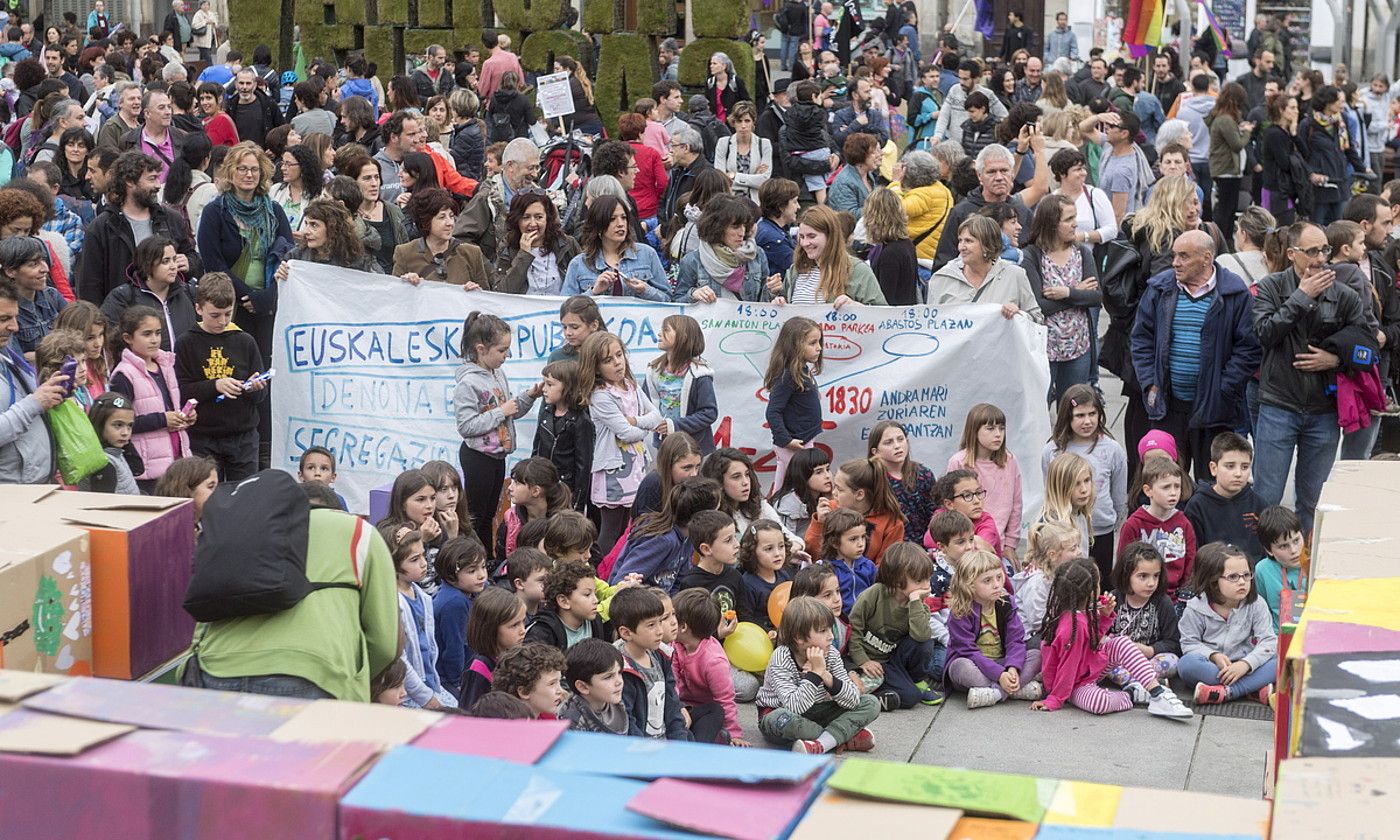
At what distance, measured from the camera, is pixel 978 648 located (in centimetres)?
737

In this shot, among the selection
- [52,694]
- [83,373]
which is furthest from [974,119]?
[52,694]

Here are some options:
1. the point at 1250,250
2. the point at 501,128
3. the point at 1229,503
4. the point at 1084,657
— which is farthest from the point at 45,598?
the point at 501,128

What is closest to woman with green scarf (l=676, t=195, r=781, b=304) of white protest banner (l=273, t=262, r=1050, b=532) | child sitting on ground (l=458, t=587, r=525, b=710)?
white protest banner (l=273, t=262, r=1050, b=532)

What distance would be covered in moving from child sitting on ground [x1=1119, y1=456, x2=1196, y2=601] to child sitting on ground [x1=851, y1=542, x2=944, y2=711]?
1073mm

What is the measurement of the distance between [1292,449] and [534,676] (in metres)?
4.50

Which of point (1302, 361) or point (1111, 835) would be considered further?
point (1302, 361)

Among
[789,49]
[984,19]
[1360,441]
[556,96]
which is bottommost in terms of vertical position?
[1360,441]

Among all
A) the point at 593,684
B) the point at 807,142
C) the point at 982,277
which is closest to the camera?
the point at 593,684

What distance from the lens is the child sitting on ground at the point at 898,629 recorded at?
23.7ft

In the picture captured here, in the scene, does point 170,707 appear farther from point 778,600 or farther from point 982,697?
point 982,697

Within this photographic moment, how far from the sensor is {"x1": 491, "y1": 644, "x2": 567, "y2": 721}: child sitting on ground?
5.67 meters

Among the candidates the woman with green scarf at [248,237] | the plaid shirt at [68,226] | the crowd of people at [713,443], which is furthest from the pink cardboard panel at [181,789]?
the plaid shirt at [68,226]

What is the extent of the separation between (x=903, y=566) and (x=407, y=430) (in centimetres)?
323

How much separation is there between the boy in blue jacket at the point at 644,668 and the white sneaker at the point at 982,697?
4.44 ft
